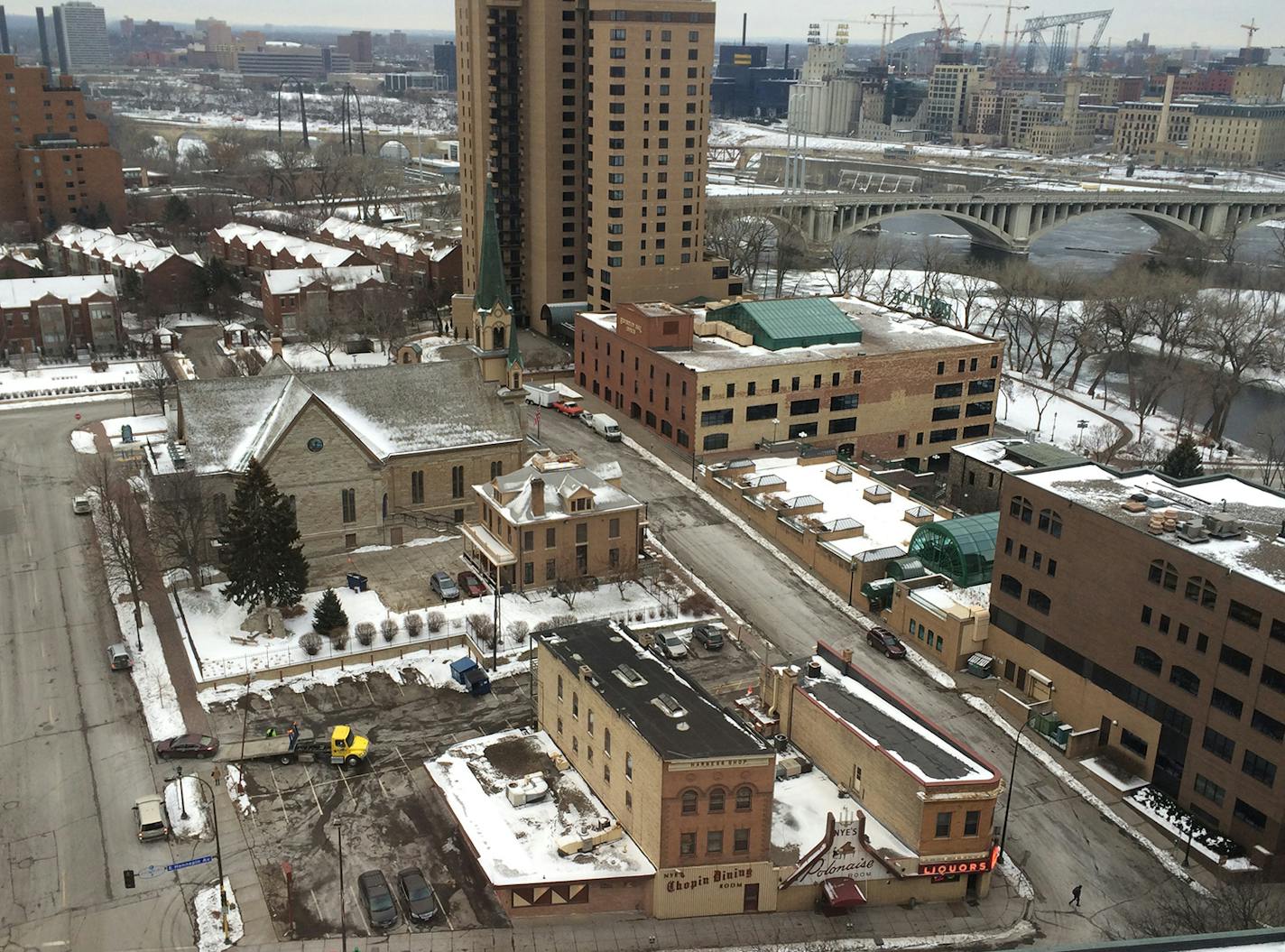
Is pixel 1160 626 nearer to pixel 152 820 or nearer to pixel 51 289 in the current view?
pixel 152 820

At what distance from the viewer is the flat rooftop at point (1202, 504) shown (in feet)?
151

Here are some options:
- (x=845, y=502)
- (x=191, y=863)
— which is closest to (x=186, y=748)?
(x=191, y=863)

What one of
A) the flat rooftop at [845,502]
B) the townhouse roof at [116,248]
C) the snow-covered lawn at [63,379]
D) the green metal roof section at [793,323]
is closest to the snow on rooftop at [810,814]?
the flat rooftop at [845,502]

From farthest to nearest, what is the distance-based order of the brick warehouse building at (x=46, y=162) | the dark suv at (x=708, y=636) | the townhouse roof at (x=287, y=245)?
the brick warehouse building at (x=46, y=162)
the townhouse roof at (x=287, y=245)
the dark suv at (x=708, y=636)

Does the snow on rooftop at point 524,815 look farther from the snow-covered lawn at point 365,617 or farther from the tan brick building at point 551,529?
the tan brick building at point 551,529

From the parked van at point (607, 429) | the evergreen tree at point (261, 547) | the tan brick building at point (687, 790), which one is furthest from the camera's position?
the parked van at point (607, 429)

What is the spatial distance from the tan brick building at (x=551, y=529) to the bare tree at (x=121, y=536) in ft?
55.9

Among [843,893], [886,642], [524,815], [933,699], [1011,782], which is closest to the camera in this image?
[843,893]

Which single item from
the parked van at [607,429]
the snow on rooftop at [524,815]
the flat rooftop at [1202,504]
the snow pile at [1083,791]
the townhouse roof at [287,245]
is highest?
the flat rooftop at [1202,504]

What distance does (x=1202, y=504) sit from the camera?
52.7 m

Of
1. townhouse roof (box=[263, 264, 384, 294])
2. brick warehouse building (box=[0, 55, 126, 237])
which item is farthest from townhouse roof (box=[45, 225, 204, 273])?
brick warehouse building (box=[0, 55, 126, 237])

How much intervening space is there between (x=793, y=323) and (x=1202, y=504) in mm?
42919

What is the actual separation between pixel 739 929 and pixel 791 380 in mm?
51260

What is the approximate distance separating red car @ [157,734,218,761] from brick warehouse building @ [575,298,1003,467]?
4403cm
